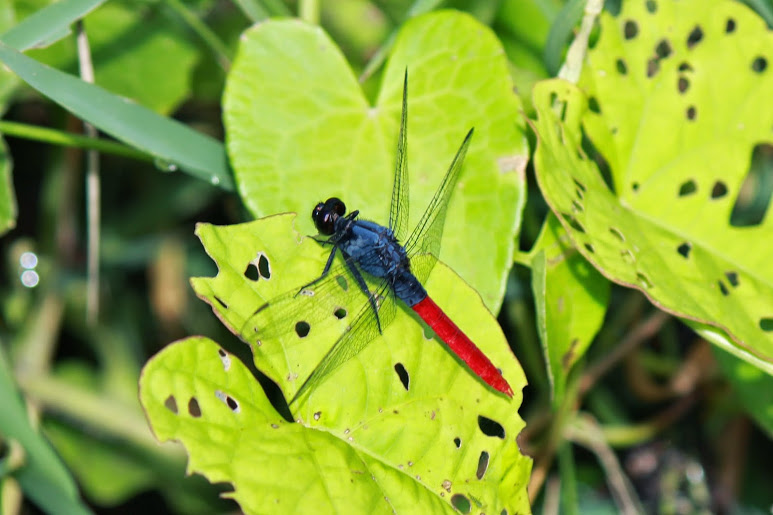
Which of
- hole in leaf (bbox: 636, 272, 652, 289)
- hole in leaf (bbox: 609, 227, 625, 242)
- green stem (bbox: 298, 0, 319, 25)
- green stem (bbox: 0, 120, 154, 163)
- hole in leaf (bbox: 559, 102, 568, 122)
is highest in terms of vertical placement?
green stem (bbox: 298, 0, 319, 25)

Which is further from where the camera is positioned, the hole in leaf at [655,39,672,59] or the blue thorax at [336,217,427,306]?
the hole in leaf at [655,39,672,59]

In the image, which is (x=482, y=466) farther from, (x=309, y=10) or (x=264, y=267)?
(x=309, y=10)

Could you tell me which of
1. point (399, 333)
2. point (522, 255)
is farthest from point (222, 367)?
point (522, 255)

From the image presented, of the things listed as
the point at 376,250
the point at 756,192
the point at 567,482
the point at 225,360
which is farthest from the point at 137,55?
the point at 756,192

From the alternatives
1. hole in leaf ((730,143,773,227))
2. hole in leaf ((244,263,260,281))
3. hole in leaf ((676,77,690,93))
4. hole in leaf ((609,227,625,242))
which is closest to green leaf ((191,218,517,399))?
hole in leaf ((244,263,260,281))

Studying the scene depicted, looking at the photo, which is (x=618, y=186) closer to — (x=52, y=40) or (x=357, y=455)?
(x=357, y=455)

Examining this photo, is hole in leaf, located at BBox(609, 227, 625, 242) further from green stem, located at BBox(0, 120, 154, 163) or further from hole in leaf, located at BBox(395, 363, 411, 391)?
green stem, located at BBox(0, 120, 154, 163)

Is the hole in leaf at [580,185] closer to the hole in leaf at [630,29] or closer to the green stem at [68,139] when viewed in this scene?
the hole in leaf at [630,29]
